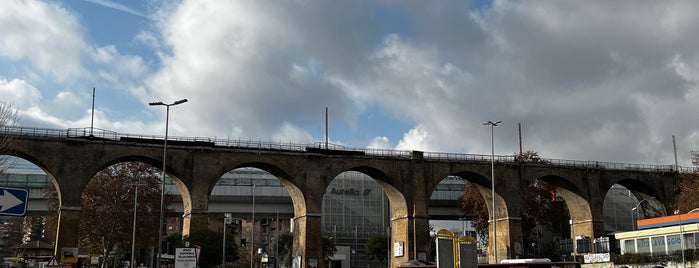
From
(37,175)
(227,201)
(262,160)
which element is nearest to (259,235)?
(227,201)

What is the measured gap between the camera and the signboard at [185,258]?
94.3ft

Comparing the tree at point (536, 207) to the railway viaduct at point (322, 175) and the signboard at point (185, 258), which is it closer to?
the railway viaduct at point (322, 175)

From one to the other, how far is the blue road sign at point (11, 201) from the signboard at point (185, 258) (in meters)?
18.9

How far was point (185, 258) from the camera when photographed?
2884cm

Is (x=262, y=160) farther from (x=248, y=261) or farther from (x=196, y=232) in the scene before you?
(x=248, y=261)

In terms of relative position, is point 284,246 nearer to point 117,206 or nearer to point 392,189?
point 117,206

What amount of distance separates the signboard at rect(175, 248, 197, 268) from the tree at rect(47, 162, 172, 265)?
29.8m

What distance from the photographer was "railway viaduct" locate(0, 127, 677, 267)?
157 feet

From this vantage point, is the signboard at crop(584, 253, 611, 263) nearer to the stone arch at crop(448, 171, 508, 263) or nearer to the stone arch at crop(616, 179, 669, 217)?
the stone arch at crop(448, 171, 508, 263)

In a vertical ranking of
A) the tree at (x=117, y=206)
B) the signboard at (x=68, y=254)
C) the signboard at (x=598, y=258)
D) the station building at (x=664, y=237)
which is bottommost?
the signboard at (x=598, y=258)

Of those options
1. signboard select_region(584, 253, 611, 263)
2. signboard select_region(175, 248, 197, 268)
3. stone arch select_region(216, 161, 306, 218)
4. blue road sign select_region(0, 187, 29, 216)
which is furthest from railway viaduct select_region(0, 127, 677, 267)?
blue road sign select_region(0, 187, 29, 216)

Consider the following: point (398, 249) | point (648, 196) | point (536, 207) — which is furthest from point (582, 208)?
point (398, 249)

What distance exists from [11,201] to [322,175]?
150 ft

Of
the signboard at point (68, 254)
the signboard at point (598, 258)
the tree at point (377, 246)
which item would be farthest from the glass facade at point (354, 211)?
the signboard at point (68, 254)
